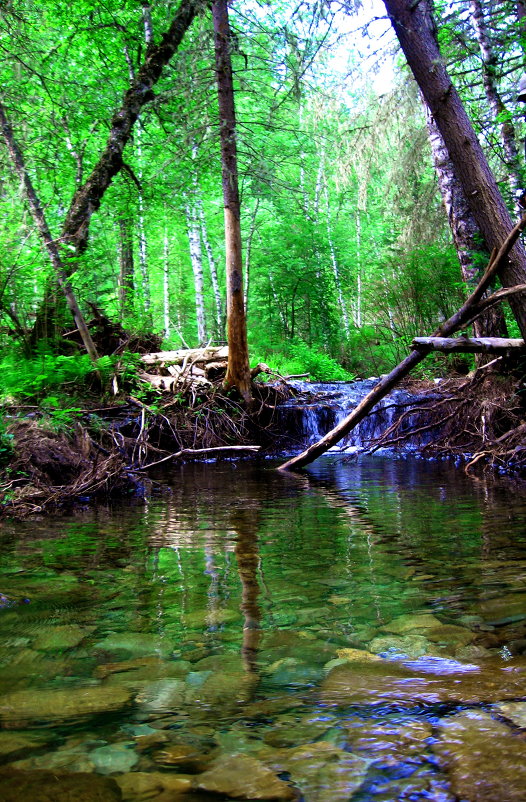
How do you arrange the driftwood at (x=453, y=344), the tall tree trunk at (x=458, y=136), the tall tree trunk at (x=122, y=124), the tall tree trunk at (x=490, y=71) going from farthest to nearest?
the tall tree trunk at (x=490, y=71) → the tall tree trunk at (x=122, y=124) → the tall tree trunk at (x=458, y=136) → the driftwood at (x=453, y=344)

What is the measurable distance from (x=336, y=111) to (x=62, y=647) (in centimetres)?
1329

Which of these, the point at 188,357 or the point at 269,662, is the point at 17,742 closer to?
the point at 269,662

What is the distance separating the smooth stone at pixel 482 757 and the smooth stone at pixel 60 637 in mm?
1473

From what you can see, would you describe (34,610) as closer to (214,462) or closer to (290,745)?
(290,745)

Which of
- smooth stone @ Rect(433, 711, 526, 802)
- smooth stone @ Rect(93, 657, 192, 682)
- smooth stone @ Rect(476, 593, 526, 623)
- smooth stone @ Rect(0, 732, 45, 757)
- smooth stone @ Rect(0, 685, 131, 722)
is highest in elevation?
smooth stone @ Rect(433, 711, 526, 802)

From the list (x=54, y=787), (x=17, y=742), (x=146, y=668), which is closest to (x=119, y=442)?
(x=146, y=668)

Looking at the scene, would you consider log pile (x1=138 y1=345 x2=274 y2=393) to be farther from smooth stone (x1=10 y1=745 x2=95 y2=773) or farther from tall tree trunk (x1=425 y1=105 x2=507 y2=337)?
smooth stone (x1=10 y1=745 x2=95 y2=773)

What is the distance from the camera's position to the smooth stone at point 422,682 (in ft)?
5.39

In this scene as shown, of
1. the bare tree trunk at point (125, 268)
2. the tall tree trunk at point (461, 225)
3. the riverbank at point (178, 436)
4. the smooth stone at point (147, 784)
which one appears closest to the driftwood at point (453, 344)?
the riverbank at point (178, 436)

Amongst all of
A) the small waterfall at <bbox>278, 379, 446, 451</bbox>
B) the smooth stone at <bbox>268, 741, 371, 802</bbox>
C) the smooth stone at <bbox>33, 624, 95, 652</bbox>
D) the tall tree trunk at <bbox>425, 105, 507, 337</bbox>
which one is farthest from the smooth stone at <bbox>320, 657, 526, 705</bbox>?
the small waterfall at <bbox>278, 379, 446, 451</bbox>

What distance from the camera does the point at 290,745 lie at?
56.0 inches

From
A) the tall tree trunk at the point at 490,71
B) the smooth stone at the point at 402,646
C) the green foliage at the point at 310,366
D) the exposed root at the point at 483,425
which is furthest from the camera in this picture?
the green foliage at the point at 310,366

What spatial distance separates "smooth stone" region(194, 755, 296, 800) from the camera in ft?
3.97

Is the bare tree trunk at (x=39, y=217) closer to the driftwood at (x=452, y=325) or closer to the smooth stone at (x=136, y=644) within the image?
the driftwood at (x=452, y=325)
